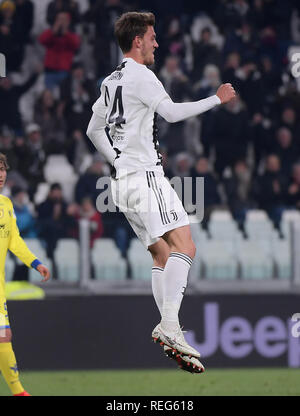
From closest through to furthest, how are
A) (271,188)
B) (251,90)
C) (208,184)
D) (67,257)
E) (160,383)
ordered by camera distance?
(160,383), (67,257), (208,184), (271,188), (251,90)

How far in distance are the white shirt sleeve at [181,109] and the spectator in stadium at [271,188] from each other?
17.8 ft

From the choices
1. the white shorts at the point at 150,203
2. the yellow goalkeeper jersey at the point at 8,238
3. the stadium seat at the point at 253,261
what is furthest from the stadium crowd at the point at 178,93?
the white shorts at the point at 150,203

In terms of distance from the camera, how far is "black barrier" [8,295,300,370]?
1002cm

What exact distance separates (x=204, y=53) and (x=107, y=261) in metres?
4.44

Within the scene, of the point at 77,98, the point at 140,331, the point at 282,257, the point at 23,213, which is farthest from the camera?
the point at 77,98

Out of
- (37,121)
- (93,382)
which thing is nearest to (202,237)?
(93,382)

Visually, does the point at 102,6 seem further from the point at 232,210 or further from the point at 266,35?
the point at 232,210

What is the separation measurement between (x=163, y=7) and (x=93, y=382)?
654 centimetres

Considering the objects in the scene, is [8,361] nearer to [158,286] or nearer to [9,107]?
[158,286]

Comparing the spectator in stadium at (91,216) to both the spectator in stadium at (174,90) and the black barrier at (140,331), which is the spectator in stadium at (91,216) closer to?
the black barrier at (140,331)

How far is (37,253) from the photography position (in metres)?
9.73

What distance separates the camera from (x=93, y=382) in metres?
9.14

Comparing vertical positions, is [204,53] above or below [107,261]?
above

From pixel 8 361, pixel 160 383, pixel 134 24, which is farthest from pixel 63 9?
pixel 134 24
